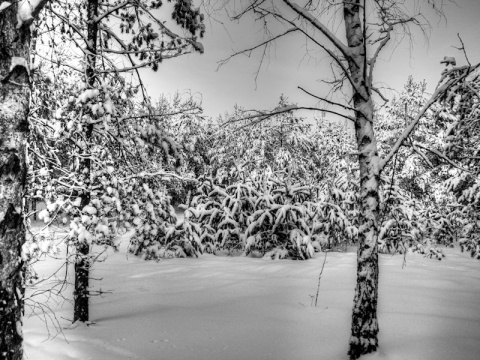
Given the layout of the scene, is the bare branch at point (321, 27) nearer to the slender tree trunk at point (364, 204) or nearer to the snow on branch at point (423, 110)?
the slender tree trunk at point (364, 204)

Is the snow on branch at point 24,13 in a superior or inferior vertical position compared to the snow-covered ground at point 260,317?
superior

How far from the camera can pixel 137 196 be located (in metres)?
5.71

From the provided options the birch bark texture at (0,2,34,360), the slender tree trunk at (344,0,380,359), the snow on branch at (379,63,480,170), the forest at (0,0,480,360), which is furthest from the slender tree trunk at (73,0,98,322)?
the snow on branch at (379,63,480,170)

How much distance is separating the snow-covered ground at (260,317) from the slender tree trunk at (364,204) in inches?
10.8

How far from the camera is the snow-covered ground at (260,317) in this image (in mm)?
4035

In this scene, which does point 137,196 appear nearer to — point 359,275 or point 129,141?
point 129,141

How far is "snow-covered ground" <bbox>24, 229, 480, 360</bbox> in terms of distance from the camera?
13.2 ft

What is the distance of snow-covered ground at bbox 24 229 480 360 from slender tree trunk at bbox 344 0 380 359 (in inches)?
10.8

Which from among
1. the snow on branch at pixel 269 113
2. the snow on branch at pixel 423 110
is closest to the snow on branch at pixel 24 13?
the snow on branch at pixel 269 113

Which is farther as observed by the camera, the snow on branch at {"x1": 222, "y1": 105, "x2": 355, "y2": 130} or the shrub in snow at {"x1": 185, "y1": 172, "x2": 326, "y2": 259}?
the shrub in snow at {"x1": 185, "y1": 172, "x2": 326, "y2": 259}

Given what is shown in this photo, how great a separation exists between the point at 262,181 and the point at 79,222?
28.1ft

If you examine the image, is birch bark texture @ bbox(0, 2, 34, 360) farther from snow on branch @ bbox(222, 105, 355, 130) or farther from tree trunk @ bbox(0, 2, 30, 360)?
snow on branch @ bbox(222, 105, 355, 130)

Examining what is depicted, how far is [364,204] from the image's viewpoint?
12.3 ft

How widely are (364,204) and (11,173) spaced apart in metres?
3.27
